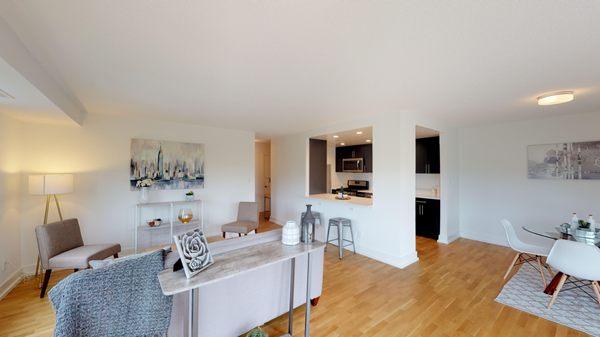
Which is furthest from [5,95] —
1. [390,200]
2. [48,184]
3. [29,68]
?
[390,200]

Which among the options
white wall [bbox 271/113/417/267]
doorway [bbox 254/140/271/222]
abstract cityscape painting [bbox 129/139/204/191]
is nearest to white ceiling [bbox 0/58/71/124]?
Answer: abstract cityscape painting [bbox 129/139/204/191]

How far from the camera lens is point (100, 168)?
3.68 m

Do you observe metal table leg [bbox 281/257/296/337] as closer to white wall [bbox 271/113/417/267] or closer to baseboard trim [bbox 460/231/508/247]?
white wall [bbox 271/113/417/267]

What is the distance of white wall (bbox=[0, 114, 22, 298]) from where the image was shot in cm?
268

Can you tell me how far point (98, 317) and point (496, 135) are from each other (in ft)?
19.7

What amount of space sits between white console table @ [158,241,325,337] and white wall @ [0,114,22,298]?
291cm

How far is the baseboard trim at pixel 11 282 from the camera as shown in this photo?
2.62 meters

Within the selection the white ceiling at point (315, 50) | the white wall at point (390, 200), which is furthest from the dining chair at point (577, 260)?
the white ceiling at point (315, 50)

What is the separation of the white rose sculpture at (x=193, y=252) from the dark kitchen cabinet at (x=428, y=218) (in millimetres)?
4577

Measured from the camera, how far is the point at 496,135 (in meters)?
4.44

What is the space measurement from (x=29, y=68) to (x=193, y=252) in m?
1.92

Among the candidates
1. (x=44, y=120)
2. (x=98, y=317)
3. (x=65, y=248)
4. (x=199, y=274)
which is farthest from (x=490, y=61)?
(x=44, y=120)

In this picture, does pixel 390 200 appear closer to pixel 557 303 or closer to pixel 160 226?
pixel 557 303

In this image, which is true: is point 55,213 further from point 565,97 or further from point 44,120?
point 565,97
